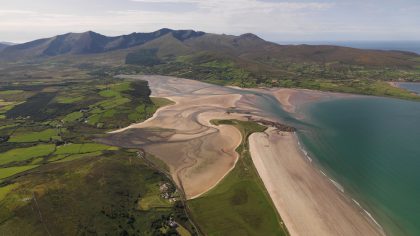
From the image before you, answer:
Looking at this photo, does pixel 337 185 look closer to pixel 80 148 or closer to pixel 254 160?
pixel 254 160

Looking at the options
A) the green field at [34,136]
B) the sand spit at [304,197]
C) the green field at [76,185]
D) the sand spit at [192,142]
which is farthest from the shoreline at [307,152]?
the green field at [34,136]

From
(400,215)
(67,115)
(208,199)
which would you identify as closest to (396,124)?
(400,215)

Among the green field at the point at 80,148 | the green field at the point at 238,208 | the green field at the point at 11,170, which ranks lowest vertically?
the green field at the point at 238,208

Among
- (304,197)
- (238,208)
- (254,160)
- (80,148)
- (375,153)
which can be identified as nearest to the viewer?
(238,208)

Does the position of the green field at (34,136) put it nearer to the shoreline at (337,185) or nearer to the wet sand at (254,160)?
the wet sand at (254,160)

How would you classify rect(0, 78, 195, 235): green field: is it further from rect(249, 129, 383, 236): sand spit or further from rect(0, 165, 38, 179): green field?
rect(249, 129, 383, 236): sand spit

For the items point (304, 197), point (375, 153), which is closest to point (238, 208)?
point (304, 197)

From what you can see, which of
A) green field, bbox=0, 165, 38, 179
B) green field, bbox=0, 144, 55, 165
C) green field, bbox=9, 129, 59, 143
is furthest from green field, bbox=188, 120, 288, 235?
green field, bbox=9, 129, 59, 143
